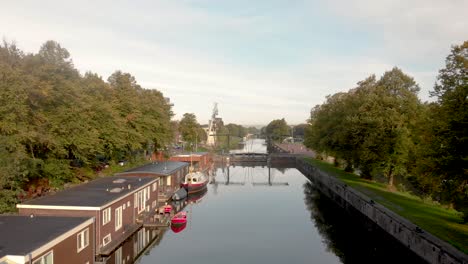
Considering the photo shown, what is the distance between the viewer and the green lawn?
28.3 meters

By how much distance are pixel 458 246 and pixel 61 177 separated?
1326 inches

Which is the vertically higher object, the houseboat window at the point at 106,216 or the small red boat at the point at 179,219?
the houseboat window at the point at 106,216

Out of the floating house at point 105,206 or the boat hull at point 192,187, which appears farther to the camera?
the boat hull at point 192,187

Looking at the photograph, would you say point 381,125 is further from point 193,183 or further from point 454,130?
point 193,183

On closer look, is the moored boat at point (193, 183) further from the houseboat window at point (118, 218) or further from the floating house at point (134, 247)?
the houseboat window at point (118, 218)

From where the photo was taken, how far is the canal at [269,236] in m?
31.1

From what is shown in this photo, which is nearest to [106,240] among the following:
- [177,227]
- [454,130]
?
[177,227]

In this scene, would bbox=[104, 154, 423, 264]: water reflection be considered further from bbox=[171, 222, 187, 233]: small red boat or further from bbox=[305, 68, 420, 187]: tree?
bbox=[305, 68, 420, 187]: tree

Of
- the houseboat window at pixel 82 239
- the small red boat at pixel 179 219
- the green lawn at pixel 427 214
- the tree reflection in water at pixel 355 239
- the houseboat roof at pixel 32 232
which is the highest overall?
the houseboat roof at pixel 32 232

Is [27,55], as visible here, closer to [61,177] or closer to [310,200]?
[61,177]

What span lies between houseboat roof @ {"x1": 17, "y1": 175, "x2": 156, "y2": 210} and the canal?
4161 mm

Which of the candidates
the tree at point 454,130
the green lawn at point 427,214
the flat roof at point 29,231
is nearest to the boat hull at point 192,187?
the green lawn at point 427,214

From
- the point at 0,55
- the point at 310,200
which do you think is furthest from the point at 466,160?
the point at 0,55

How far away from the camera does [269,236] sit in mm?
37156
